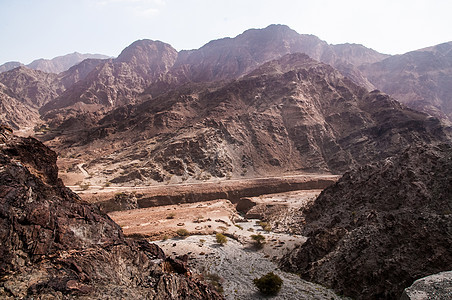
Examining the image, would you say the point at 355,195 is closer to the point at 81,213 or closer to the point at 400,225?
the point at 400,225

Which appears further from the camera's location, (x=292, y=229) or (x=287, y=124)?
(x=287, y=124)

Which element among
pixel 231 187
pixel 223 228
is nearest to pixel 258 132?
pixel 231 187

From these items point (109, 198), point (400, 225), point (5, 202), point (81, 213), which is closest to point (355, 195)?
point (400, 225)

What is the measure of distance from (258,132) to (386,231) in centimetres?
5626

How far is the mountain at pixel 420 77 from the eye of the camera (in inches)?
4921

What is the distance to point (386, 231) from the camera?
17172 mm

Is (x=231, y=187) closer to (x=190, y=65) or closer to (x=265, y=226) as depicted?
(x=265, y=226)

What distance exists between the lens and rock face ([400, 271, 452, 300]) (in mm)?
9961

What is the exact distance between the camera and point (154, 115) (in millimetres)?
81500

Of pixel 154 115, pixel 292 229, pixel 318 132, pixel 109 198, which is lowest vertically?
pixel 292 229

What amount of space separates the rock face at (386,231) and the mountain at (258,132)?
31.4 meters

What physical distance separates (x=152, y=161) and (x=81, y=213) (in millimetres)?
44774

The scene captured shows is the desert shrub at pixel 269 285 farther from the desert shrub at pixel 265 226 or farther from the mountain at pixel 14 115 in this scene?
the mountain at pixel 14 115

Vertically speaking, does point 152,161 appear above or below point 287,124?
below
